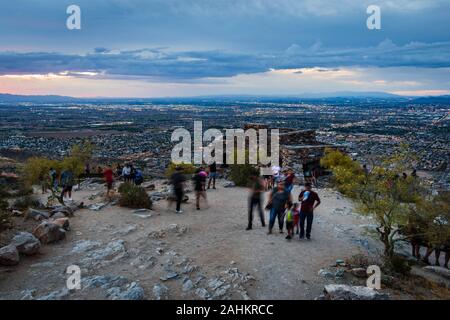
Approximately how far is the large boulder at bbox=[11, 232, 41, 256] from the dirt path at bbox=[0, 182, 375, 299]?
0.22 meters

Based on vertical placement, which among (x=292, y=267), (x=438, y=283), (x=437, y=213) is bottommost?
(x=438, y=283)

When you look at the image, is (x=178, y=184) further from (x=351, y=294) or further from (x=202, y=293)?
(x=351, y=294)

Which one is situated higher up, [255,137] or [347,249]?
[255,137]

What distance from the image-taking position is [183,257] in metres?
8.84

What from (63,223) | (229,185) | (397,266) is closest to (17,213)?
(63,223)

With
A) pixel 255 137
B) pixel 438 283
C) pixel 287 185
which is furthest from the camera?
pixel 255 137

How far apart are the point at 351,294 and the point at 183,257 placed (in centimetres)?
361

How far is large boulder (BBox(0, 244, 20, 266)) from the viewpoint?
8.09 meters

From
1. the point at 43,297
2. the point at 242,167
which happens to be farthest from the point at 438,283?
the point at 242,167

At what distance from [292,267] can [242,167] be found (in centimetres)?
1160

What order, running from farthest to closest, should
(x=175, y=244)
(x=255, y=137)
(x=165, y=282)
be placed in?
(x=255, y=137)
(x=175, y=244)
(x=165, y=282)
